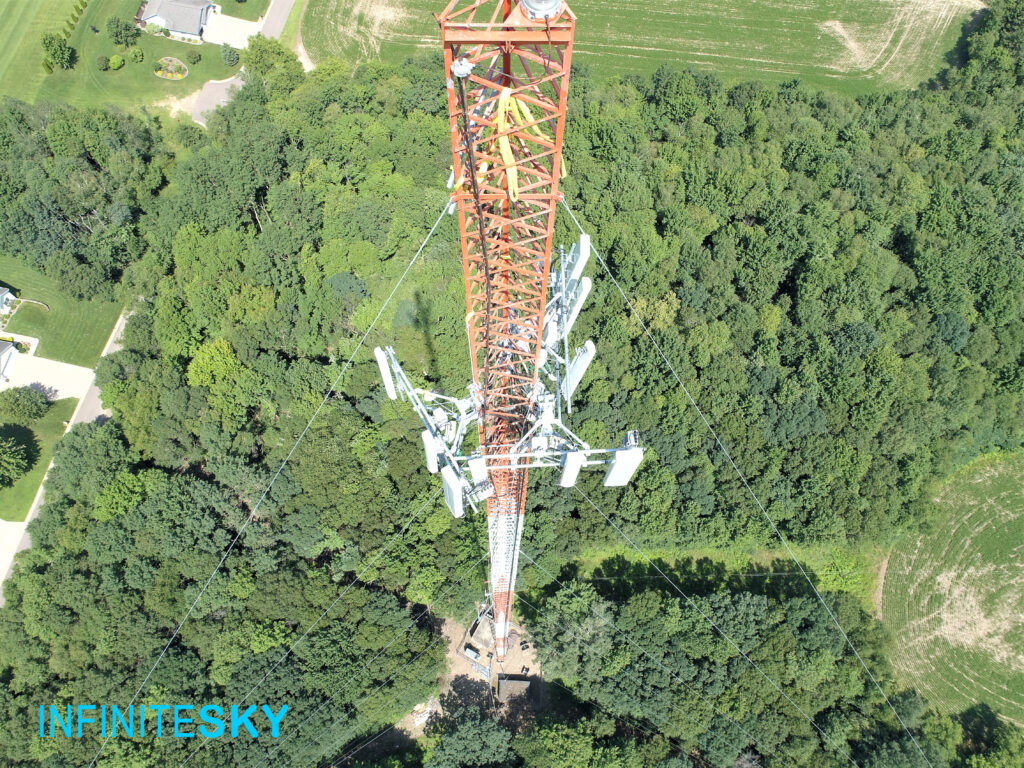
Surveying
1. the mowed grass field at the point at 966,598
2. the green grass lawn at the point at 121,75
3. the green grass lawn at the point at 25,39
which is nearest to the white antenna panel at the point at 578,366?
the mowed grass field at the point at 966,598

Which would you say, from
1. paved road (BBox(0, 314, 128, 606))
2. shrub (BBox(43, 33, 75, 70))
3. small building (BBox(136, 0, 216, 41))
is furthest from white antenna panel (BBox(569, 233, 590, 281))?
shrub (BBox(43, 33, 75, 70))

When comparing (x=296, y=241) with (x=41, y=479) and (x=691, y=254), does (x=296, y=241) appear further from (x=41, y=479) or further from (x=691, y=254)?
(x=691, y=254)

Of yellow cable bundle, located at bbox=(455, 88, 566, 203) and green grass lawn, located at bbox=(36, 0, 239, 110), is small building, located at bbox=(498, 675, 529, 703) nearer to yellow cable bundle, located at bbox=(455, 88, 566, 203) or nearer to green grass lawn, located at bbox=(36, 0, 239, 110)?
yellow cable bundle, located at bbox=(455, 88, 566, 203)

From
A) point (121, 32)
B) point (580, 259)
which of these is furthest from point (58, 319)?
point (580, 259)

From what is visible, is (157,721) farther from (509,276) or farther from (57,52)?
(57,52)

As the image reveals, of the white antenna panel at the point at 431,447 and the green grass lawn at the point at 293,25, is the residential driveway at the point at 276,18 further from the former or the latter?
the white antenna panel at the point at 431,447
